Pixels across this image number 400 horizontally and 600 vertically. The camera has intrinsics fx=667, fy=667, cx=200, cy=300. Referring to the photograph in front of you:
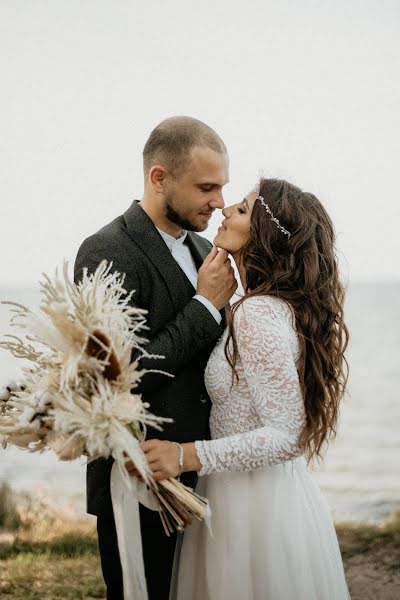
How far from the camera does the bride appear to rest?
84.6 inches

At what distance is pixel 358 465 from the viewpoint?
9430mm

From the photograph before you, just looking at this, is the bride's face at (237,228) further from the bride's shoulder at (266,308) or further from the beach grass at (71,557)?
the beach grass at (71,557)

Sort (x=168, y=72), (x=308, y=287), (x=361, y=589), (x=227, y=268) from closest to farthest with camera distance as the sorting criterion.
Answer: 1. (x=308, y=287)
2. (x=227, y=268)
3. (x=361, y=589)
4. (x=168, y=72)

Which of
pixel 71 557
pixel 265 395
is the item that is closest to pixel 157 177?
pixel 265 395

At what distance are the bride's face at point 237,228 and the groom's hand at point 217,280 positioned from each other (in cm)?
5

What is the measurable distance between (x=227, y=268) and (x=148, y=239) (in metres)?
0.35

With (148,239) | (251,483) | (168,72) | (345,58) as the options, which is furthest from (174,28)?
(251,483)

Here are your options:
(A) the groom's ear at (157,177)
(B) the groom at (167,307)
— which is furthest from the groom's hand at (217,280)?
(A) the groom's ear at (157,177)

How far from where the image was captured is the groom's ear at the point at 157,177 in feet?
9.23

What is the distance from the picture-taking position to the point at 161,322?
2.53 metres

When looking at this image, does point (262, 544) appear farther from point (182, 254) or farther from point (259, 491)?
point (182, 254)

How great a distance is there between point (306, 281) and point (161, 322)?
0.58 metres

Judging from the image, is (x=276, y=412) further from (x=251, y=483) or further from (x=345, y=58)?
(x=345, y=58)

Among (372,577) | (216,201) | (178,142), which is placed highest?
(178,142)
